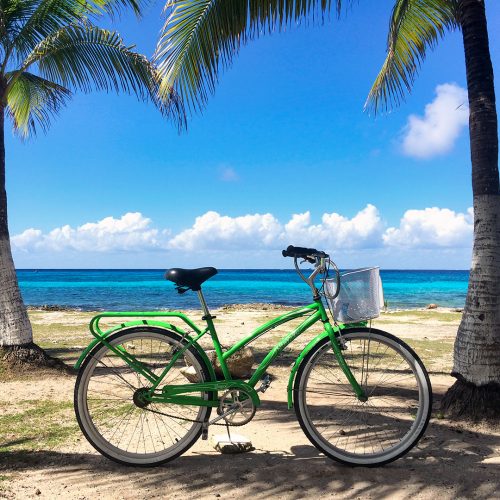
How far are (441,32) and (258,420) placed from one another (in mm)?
6597

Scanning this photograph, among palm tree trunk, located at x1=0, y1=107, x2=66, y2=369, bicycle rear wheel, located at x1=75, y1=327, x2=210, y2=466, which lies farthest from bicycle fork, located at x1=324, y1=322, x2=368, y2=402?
palm tree trunk, located at x1=0, y1=107, x2=66, y2=369

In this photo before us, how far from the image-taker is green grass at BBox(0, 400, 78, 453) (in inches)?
166

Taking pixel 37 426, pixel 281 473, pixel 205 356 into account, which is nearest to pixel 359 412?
pixel 281 473

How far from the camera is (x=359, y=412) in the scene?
487cm

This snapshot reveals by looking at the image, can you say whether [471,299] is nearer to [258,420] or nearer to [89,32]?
[258,420]

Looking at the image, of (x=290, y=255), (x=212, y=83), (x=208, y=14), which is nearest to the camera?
(x=290, y=255)

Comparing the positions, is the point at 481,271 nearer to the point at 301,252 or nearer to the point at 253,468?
the point at 301,252

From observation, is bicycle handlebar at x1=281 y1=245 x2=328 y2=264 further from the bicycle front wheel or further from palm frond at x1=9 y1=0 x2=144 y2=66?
palm frond at x1=9 y1=0 x2=144 y2=66

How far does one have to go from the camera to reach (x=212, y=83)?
6527 millimetres

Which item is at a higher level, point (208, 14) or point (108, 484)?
point (208, 14)

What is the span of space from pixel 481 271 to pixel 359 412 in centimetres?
189

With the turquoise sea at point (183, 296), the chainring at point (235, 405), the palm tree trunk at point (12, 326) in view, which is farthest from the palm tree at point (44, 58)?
the turquoise sea at point (183, 296)

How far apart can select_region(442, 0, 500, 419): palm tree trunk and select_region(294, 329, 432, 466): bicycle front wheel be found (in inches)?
27.3

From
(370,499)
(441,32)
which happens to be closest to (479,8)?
(441,32)
